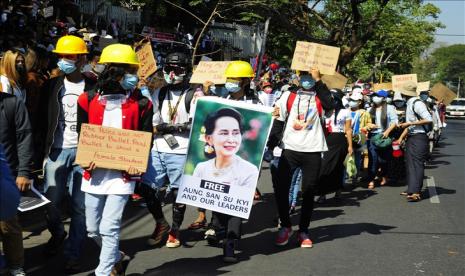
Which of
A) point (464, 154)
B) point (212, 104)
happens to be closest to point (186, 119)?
point (212, 104)

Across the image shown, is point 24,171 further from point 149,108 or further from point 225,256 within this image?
point 225,256

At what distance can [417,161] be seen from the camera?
10.1 meters

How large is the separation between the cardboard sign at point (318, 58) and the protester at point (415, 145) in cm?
361

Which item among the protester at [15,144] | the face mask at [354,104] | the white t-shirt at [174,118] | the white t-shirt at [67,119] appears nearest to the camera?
the protester at [15,144]

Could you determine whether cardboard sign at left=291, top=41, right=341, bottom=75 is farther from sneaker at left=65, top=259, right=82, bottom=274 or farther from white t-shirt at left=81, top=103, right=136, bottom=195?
sneaker at left=65, top=259, right=82, bottom=274

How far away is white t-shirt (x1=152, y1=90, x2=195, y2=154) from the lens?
6.33 meters

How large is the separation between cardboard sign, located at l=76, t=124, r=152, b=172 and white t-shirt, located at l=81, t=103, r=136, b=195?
93 mm

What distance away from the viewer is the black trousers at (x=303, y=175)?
21.3 ft

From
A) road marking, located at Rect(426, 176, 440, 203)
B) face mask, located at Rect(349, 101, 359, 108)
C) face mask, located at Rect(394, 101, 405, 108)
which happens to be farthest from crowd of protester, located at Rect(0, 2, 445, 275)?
face mask, located at Rect(394, 101, 405, 108)

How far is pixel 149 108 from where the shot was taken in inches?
202

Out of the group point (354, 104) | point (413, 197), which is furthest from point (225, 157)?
point (354, 104)

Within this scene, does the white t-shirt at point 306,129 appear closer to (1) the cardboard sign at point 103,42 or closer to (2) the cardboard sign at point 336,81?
(2) the cardboard sign at point 336,81

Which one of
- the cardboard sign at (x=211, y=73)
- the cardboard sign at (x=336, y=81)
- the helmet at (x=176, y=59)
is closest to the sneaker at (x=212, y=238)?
the cardboard sign at (x=211, y=73)

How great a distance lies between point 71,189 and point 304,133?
2.28 m
